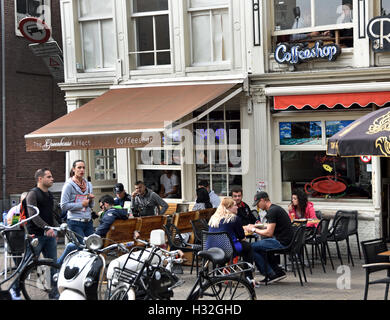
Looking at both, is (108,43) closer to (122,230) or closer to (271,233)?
(122,230)

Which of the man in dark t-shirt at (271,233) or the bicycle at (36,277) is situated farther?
the man in dark t-shirt at (271,233)

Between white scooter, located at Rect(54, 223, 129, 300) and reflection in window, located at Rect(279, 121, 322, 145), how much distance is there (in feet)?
23.2

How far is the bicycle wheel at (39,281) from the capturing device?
872cm

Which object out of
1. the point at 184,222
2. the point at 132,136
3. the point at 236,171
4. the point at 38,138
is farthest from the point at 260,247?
the point at 38,138

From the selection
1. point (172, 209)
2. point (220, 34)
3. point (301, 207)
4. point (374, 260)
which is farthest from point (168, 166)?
point (374, 260)

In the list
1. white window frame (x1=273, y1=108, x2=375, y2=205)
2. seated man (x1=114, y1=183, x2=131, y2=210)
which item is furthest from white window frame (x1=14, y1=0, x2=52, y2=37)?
white window frame (x1=273, y1=108, x2=375, y2=205)

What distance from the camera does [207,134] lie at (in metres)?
15.4

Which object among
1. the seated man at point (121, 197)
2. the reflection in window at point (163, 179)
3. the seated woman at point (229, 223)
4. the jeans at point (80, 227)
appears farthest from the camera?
the reflection in window at point (163, 179)

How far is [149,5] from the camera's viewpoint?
16.1 metres

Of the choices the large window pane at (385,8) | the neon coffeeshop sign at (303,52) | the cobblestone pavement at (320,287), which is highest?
the large window pane at (385,8)

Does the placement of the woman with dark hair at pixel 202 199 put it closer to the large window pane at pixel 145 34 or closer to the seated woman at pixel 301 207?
the seated woman at pixel 301 207

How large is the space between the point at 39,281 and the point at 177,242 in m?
3.52

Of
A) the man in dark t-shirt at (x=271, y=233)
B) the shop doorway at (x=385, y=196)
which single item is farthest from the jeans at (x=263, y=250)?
the shop doorway at (x=385, y=196)

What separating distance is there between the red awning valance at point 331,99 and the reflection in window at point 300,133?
1.78 ft
